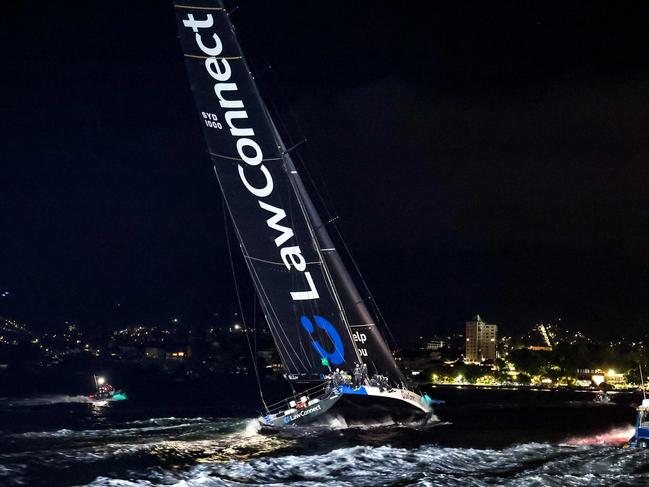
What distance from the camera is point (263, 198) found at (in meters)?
37.0

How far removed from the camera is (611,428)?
155ft

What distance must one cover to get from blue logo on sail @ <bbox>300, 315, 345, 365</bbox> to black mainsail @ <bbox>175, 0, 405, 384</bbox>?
4 centimetres

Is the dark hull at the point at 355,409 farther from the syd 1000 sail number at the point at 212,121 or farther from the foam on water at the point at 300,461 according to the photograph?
the syd 1000 sail number at the point at 212,121

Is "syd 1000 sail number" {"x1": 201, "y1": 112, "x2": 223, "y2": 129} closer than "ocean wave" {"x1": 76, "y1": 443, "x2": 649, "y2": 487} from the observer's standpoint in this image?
No

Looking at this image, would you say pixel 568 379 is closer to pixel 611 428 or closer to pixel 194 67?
pixel 611 428

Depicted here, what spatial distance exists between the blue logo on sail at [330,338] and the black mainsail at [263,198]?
0.04 metres

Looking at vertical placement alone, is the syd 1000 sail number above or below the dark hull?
above

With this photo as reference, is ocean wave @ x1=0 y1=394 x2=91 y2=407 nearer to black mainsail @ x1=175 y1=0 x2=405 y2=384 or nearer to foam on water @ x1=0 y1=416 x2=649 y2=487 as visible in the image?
foam on water @ x1=0 y1=416 x2=649 y2=487

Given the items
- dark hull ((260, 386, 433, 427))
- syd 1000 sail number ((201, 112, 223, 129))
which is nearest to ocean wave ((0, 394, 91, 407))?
dark hull ((260, 386, 433, 427))

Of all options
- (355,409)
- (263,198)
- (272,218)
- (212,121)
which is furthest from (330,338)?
(212,121)

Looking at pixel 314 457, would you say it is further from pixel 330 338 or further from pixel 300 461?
pixel 330 338

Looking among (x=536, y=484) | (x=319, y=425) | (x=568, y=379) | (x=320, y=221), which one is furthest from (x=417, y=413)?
(x=568, y=379)

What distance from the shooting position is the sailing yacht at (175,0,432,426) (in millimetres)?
36438

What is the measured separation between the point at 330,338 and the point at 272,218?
5.70 metres
